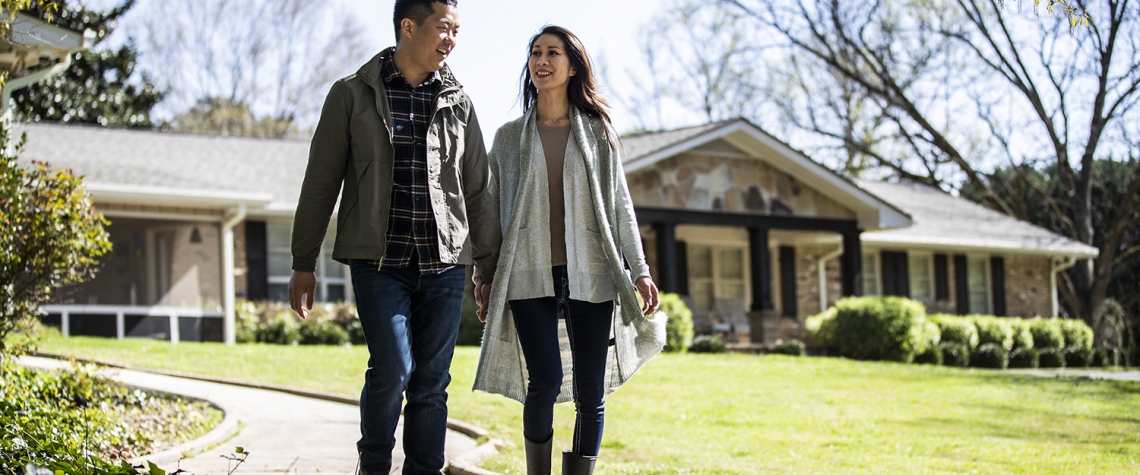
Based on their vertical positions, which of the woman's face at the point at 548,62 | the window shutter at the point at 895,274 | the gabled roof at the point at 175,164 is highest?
the gabled roof at the point at 175,164

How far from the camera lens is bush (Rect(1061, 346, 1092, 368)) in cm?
2105

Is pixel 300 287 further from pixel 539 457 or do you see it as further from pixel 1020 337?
pixel 1020 337

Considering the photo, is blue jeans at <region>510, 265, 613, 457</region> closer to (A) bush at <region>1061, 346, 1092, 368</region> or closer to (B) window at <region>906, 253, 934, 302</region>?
(A) bush at <region>1061, 346, 1092, 368</region>

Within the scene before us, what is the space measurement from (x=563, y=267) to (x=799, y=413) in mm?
5022

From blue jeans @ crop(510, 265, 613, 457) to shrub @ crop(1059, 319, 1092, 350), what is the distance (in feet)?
65.8

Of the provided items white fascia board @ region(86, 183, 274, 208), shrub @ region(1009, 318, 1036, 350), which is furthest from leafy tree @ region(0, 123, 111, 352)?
shrub @ region(1009, 318, 1036, 350)

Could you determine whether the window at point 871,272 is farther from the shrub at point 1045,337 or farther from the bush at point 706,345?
the bush at point 706,345

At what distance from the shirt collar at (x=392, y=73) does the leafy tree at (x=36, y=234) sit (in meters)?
2.67

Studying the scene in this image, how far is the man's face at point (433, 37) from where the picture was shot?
3.76 metres

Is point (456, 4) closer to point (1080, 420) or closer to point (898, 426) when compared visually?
point (898, 426)

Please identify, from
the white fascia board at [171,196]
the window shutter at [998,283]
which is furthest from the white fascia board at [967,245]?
the white fascia board at [171,196]

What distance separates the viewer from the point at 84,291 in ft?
48.7

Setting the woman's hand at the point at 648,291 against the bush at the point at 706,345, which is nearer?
the woman's hand at the point at 648,291

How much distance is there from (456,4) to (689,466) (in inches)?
117
